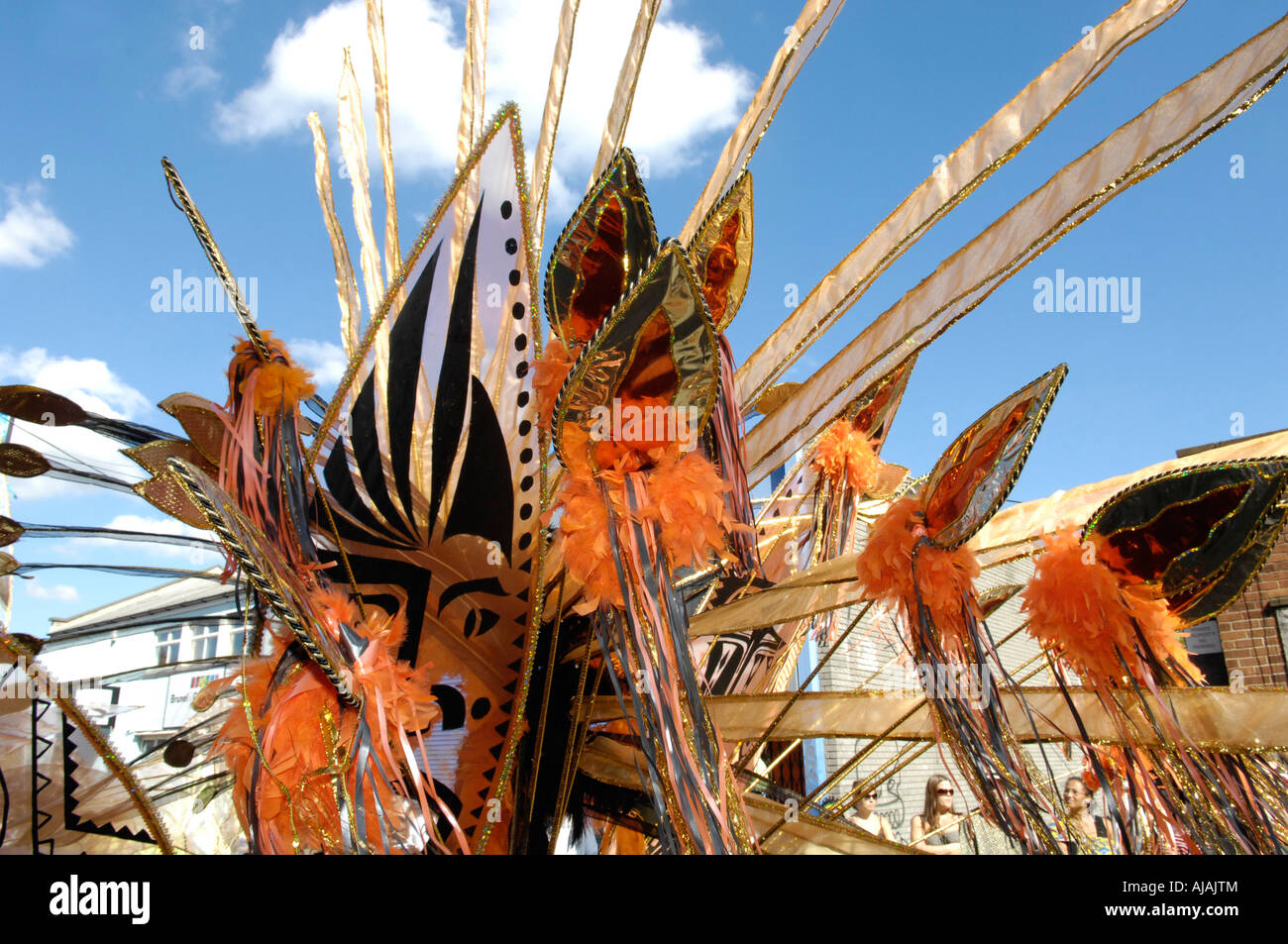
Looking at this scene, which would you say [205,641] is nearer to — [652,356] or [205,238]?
[205,238]

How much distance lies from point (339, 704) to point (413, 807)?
341 millimetres

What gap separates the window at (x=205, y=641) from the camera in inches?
141

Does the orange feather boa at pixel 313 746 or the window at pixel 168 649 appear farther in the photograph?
the window at pixel 168 649

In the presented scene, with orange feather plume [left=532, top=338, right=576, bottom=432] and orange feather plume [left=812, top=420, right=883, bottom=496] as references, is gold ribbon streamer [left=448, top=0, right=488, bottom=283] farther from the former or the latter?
orange feather plume [left=812, top=420, right=883, bottom=496]

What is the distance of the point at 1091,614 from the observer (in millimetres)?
2744

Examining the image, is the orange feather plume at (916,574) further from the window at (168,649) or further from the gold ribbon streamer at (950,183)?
the window at (168,649)

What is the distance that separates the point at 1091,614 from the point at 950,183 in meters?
1.51

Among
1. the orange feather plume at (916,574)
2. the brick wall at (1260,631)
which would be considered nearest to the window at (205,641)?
the orange feather plume at (916,574)

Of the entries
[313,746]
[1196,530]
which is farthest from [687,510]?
[1196,530]

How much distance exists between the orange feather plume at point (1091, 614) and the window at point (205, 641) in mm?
3330

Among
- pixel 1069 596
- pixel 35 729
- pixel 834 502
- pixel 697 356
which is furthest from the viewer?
pixel 834 502

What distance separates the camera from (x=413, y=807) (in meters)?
2.19
